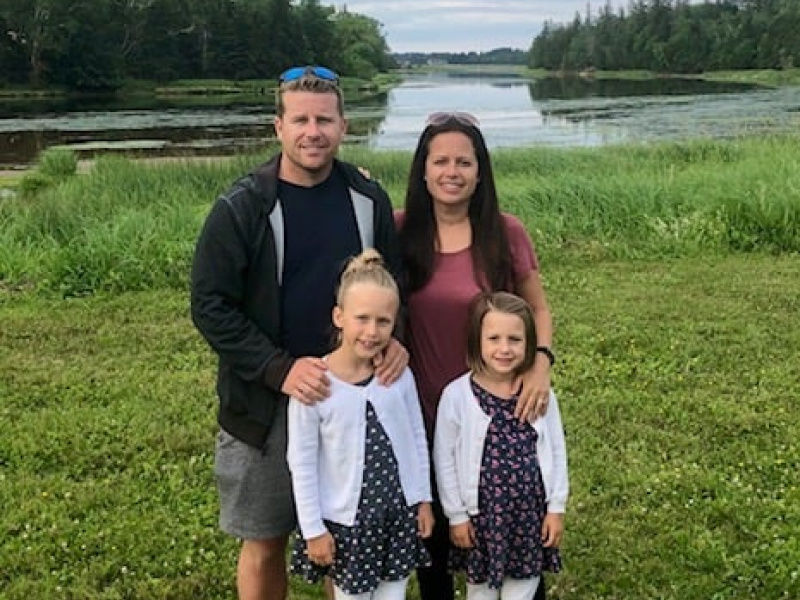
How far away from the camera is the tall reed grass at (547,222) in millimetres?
8789

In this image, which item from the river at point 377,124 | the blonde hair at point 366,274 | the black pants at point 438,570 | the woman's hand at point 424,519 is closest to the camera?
the blonde hair at point 366,274

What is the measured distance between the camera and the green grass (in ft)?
12.4

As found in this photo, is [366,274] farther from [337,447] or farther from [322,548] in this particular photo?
[322,548]

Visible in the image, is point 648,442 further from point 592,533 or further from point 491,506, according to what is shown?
point 491,506

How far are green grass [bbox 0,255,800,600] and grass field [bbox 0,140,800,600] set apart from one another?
0.04ft

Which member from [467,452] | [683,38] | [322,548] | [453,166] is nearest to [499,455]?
[467,452]

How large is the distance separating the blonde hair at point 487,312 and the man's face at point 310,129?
1.82 feet

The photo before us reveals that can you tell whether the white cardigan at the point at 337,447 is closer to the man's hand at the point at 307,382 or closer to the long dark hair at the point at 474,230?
the man's hand at the point at 307,382

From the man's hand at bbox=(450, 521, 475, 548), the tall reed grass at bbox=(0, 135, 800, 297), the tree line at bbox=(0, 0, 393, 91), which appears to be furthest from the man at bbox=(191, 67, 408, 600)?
the tree line at bbox=(0, 0, 393, 91)

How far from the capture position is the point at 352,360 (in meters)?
2.65

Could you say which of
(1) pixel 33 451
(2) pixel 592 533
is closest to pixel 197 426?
(1) pixel 33 451

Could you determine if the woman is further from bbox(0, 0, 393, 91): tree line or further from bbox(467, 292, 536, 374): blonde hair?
bbox(0, 0, 393, 91): tree line

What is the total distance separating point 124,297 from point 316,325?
5.81 metres

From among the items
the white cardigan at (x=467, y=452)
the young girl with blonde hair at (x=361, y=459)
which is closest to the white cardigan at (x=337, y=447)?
the young girl with blonde hair at (x=361, y=459)
